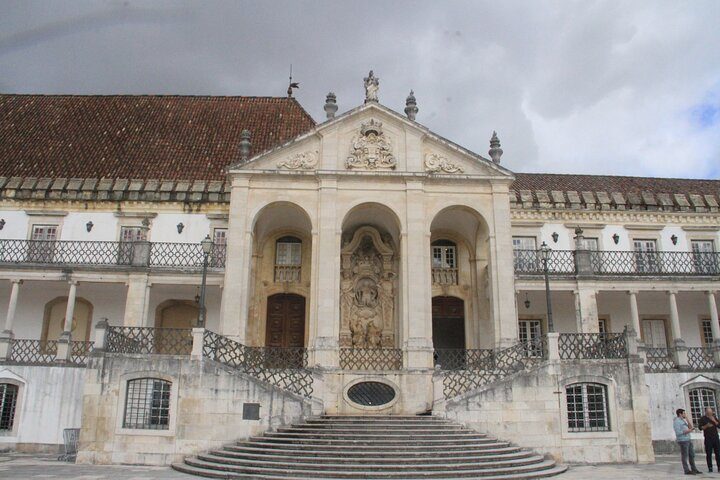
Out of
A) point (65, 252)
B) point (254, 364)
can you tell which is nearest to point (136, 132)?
point (65, 252)

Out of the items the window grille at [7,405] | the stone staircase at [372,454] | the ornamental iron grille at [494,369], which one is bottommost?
the stone staircase at [372,454]

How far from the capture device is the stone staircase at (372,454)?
13141 millimetres

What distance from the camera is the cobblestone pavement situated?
13203 mm

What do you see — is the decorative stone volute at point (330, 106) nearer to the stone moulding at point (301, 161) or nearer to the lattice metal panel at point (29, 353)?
the stone moulding at point (301, 161)

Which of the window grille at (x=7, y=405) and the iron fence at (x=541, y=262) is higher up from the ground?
the iron fence at (x=541, y=262)

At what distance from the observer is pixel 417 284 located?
1969 centimetres

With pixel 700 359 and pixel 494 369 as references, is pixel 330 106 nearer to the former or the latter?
pixel 494 369

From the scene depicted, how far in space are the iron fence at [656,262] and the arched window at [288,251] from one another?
11.6m

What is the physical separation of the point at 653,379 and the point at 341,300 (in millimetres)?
11313

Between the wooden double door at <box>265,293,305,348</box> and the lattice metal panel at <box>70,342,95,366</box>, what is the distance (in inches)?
246

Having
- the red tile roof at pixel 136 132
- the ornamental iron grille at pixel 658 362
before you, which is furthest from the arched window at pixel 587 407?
the red tile roof at pixel 136 132

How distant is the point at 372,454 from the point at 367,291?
9595mm

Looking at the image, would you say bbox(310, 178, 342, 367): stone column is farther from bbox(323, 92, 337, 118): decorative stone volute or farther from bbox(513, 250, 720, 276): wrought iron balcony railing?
bbox(513, 250, 720, 276): wrought iron balcony railing

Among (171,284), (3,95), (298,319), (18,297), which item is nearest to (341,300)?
(298,319)
